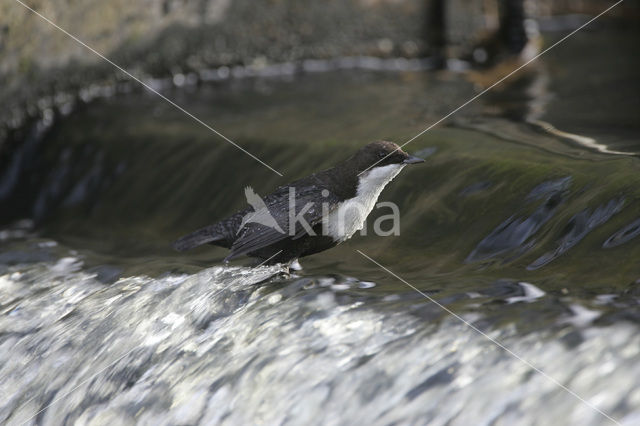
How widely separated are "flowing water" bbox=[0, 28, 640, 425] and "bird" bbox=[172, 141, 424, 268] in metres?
0.15

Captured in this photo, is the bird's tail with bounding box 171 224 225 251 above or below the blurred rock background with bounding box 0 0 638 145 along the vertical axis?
below

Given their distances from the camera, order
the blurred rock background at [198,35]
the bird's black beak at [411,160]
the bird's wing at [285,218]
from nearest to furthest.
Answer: the bird's wing at [285,218]
the bird's black beak at [411,160]
the blurred rock background at [198,35]

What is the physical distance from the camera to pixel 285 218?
333cm

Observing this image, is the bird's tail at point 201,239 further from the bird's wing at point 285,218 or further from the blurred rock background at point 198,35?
the blurred rock background at point 198,35

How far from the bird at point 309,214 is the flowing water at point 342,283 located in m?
0.15

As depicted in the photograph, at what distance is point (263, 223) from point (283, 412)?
99cm

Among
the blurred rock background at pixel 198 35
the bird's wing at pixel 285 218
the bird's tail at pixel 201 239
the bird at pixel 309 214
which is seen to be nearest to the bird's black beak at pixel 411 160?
the bird at pixel 309 214

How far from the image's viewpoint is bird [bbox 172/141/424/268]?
333 centimetres

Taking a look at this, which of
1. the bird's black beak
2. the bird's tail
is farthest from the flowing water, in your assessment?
the bird's black beak

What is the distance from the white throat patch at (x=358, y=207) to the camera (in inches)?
133

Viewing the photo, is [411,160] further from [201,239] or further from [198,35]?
[198,35]

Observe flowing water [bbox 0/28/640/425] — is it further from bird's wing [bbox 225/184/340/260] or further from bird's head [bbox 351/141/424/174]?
bird's head [bbox 351/141/424/174]

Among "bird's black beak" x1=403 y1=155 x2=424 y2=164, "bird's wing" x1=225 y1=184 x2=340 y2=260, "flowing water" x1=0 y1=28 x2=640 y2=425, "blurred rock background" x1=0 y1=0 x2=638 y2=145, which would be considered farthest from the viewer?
"blurred rock background" x1=0 y1=0 x2=638 y2=145

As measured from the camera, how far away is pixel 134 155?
18.4 ft
